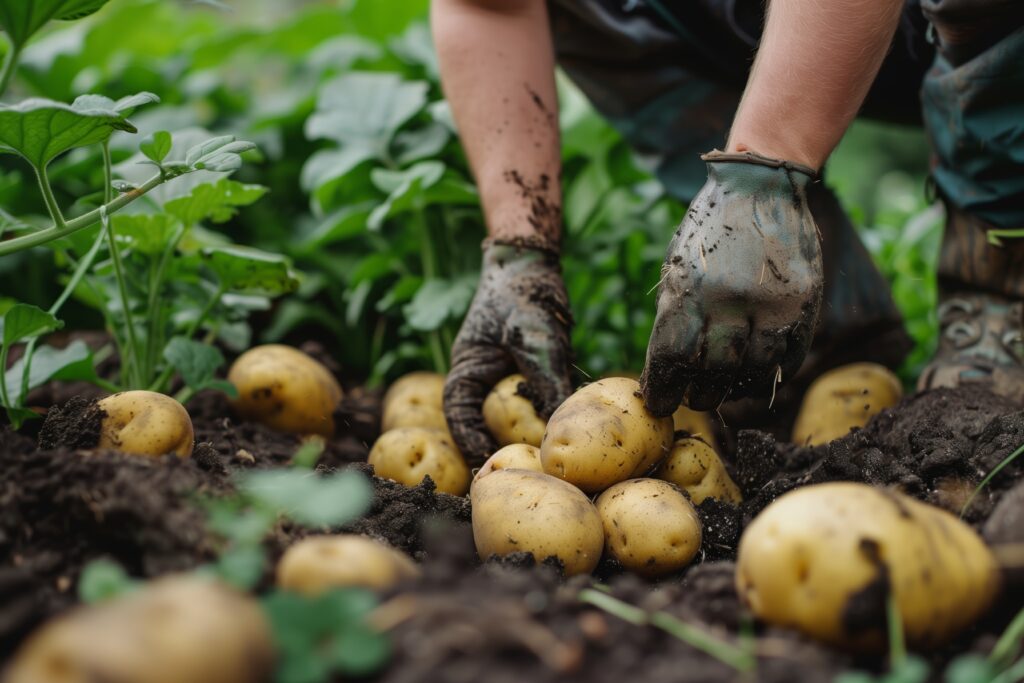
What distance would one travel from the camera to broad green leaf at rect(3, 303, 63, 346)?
1.56 meters

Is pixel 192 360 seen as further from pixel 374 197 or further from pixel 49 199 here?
pixel 374 197

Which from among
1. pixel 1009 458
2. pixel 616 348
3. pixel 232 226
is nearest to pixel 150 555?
pixel 1009 458

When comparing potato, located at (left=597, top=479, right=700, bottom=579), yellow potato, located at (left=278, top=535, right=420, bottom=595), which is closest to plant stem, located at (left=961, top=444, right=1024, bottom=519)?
potato, located at (left=597, top=479, right=700, bottom=579)

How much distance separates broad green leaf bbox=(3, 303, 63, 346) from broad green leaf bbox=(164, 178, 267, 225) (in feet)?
1.40

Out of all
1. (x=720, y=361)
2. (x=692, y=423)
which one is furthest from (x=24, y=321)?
(x=692, y=423)

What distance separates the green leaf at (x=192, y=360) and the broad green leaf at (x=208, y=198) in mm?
286

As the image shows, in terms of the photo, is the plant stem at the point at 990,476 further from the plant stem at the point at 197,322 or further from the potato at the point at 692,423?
the plant stem at the point at 197,322

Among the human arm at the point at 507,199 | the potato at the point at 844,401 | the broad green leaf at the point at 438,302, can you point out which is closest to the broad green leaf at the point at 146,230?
the broad green leaf at the point at 438,302

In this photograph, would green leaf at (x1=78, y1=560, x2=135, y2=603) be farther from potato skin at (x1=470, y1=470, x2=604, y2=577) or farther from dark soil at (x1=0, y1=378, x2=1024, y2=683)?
potato skin at (x1=470, y1=470, x2=604, y2=577)

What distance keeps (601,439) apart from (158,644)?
95 cm

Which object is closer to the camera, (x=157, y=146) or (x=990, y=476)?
(x=990, y=476)

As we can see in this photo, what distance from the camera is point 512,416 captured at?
1.92 meters

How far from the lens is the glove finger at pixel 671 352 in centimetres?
162

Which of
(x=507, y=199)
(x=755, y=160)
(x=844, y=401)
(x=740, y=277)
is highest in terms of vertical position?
(x=755, y=160)
